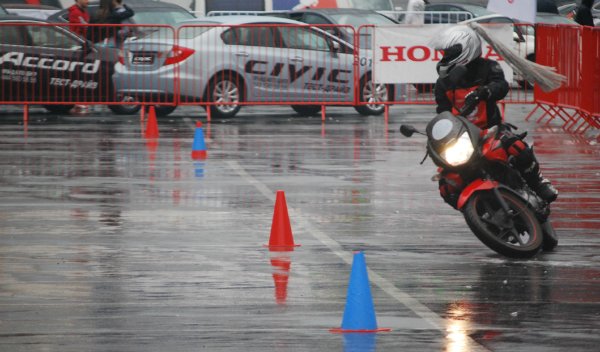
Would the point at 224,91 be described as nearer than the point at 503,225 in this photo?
No

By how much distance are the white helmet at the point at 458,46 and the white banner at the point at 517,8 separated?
1224cm

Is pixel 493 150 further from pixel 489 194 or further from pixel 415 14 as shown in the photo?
pixel 415 14

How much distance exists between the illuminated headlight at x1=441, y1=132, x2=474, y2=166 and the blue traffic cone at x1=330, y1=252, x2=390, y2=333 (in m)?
2.88

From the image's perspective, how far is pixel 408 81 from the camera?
24234 mm

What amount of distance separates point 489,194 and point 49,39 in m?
14.6

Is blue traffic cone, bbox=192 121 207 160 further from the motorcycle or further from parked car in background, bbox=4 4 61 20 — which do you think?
parked car in background, bbox=4 4 61 20

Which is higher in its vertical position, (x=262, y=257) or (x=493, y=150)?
(x=493, y=150)

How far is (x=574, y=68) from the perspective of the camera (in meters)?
22.0

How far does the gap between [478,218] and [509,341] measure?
9.18ft

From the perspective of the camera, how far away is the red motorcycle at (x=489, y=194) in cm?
1071

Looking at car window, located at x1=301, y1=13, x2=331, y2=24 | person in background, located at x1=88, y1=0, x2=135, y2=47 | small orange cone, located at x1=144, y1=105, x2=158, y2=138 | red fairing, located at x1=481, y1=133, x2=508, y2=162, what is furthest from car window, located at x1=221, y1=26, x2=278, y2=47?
red fairing, located at x1=481, y1=133, x2=508, y2=162

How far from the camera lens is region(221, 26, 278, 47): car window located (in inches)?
957

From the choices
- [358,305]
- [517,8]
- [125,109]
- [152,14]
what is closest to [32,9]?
[152,14]

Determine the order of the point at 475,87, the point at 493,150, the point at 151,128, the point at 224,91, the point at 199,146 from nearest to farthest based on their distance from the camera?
the point at 493,150
the point at 475,87
the point at 199,146
the point at 151,128
the point at 224,91
